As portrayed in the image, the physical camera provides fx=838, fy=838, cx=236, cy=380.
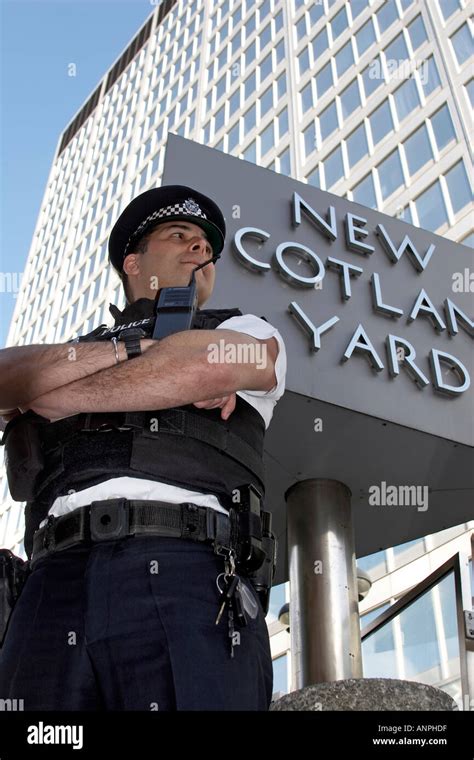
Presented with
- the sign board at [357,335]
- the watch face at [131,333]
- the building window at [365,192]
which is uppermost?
the building window at [365,192]

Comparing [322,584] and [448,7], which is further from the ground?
[448,7]

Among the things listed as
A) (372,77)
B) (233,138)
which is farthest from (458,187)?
(233,138)

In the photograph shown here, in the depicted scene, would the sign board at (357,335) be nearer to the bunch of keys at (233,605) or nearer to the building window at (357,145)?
the bunch of keys at (233,605)

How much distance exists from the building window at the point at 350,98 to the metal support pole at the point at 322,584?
2744 centimetres

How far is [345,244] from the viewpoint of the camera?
6.45 m

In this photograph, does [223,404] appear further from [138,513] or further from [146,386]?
[138,513]

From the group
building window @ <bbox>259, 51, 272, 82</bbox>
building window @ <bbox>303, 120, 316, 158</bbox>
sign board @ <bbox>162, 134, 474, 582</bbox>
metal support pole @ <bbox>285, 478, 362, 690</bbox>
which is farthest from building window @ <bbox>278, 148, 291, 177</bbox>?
metal support pole @ <bbox>285, 478, 362, 690</bbox>

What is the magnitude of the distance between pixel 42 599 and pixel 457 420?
4.24 meters

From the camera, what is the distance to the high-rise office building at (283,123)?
86.8ft

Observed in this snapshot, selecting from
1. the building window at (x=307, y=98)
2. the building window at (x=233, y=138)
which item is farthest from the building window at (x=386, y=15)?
the building window at (x=233, y=138)

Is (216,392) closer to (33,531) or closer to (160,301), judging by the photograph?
(160,301)

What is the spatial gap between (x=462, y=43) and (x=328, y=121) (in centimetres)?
652

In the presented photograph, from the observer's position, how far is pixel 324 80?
3353cm

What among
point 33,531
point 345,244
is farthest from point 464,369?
point 33,531
